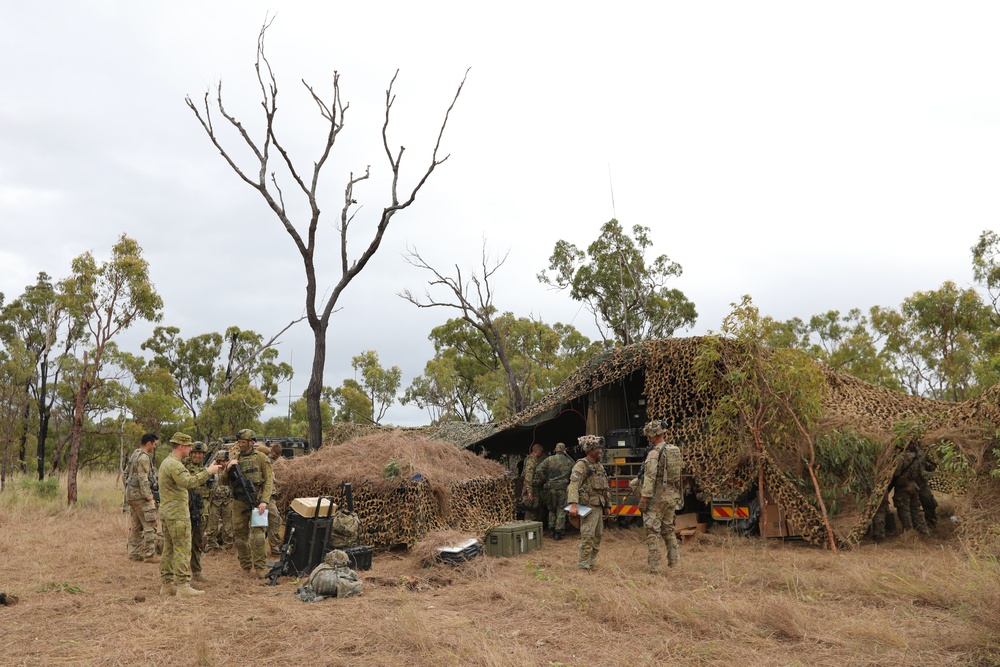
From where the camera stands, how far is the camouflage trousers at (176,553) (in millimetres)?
8398

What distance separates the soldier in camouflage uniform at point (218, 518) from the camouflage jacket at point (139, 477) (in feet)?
2.83

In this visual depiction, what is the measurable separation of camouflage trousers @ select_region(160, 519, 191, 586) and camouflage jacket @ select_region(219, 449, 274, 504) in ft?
3.99

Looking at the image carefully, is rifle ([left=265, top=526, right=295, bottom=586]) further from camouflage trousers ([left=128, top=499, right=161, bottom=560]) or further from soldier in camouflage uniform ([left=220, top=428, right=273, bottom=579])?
camouflage trousers ([left=128, top=499, right=161, bottom=560])

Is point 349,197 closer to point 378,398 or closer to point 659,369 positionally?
point 659,369

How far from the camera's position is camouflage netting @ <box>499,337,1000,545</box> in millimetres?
10641

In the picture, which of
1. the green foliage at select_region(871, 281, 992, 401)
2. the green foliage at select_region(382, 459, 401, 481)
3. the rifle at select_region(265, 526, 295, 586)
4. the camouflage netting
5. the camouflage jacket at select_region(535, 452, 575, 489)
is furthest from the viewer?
the green foliage at select_region(871, 281, 992, 401)

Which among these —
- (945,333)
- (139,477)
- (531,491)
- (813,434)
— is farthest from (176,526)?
(945,333)

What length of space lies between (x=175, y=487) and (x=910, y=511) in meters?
10.2

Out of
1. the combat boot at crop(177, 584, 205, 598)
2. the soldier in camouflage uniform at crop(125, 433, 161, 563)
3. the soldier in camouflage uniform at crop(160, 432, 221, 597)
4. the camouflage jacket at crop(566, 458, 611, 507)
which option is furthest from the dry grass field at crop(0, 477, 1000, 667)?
the camouflage jacket at crop(566, 458, 611, 507)

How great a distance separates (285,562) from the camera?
31.3 ft

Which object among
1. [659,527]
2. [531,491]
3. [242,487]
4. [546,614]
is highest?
[242,487]

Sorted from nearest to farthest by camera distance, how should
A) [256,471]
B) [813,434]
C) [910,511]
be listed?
1. [256,471]
2. [910,511]
3. [813,434]

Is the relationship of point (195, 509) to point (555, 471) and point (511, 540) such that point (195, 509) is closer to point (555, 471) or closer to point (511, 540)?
point (511, 540)

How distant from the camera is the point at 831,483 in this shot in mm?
11664
